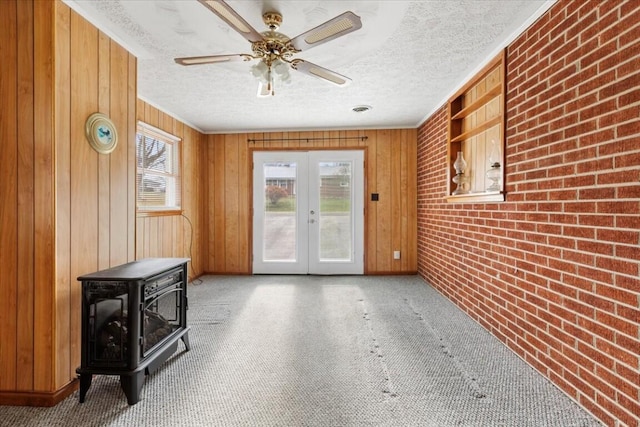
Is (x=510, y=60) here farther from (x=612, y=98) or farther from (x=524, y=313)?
(x=524, y=313)

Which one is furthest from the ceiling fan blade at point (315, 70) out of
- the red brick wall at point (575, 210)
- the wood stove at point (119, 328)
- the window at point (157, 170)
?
the window at point (157, 170)

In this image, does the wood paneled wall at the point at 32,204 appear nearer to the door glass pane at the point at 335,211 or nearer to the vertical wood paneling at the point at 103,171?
the vertical wood paneling at the point at 103,171

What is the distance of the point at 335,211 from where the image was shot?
4.77m

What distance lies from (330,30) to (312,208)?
10.8ft

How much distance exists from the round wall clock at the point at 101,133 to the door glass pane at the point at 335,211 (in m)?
3.00

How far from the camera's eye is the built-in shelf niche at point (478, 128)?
249cm

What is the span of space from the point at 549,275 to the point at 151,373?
8.25 feet

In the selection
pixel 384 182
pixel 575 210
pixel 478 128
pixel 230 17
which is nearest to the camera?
pixel 230 17

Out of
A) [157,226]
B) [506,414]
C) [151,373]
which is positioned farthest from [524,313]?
[157,226]

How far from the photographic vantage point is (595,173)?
156 centimetres

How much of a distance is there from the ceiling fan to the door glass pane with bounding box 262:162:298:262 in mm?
2598

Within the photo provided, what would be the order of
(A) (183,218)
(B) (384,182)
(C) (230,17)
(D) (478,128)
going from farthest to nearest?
(B) (384,182), (A) (183,218), (D) (478,128), (C) (230,17)

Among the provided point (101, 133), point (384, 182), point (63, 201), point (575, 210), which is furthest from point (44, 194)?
point (384, 182)

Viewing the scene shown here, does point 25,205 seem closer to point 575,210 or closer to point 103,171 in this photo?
point 103,171
